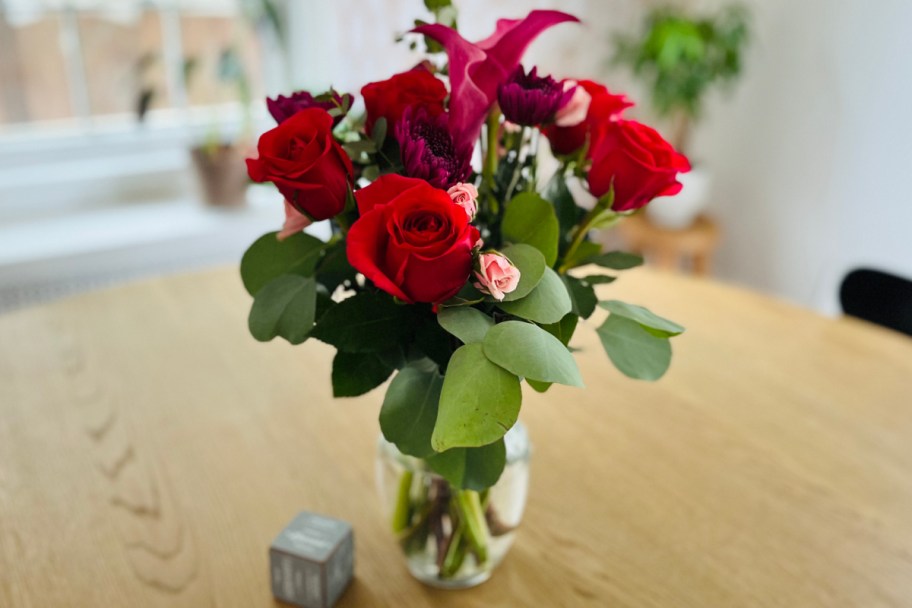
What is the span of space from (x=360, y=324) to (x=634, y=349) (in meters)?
0.26

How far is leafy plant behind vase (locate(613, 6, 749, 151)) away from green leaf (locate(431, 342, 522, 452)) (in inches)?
72.8

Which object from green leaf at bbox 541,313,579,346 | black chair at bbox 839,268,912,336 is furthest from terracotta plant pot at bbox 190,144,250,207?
green leaf at bbox 541,313,579,346

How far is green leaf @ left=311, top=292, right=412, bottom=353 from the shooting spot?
60 centimetres

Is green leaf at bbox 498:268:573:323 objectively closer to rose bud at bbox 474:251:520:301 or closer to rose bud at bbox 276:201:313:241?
rose bud at bbox 474:251:520:301

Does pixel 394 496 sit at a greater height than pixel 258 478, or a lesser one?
greater

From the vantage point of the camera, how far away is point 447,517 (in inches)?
29.3

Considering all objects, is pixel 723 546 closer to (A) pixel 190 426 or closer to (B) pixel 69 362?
(A) pixel 190 426

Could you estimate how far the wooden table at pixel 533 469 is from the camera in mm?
781

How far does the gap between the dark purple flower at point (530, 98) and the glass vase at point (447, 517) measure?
1.02ft

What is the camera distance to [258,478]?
3.02 ft

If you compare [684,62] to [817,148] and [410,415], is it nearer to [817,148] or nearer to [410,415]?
[817,148]

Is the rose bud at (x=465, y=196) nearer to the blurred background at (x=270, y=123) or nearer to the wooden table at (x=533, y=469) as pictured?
the wooden table at (x=533, y=469)

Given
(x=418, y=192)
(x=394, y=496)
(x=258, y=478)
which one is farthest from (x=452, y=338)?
(x=258, y=478)

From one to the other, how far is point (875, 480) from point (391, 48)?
1.82 m
